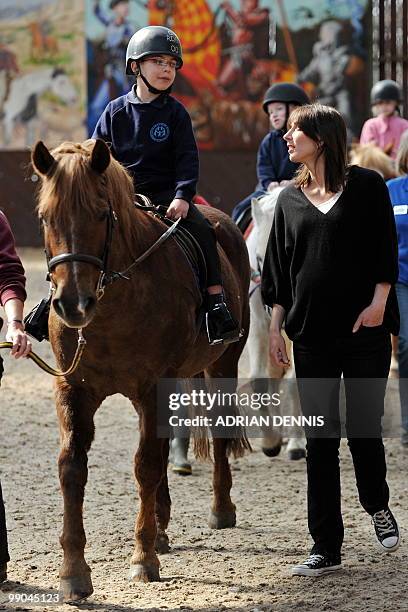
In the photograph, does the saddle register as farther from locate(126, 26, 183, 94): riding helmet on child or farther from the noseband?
the noseband

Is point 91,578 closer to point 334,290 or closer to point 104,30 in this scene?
point 334,290

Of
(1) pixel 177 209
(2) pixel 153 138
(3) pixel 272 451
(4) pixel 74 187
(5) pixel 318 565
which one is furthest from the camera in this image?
(3) pixel 272 451

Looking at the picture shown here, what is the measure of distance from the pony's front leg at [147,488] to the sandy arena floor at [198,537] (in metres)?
0.08

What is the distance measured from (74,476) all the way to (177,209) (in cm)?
141

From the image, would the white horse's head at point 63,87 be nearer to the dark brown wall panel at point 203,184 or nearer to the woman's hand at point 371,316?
the dark brown wall panel at point 203,184

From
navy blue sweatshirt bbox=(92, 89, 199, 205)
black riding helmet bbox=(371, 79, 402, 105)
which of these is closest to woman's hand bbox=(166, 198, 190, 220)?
navy blue sweatshirt bbox=(92, 89, 199, 205)

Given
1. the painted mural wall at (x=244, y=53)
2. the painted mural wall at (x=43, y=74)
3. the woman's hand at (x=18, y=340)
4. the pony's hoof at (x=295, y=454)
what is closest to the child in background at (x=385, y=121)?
the pony's hoof at (x=295, y=454)

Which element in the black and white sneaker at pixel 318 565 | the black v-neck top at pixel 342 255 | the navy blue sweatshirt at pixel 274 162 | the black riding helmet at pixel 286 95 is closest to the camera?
the black v-neck top at pixel 342 255

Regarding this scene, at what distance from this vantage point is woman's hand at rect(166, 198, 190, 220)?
17.7 ft

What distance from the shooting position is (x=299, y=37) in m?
20.4

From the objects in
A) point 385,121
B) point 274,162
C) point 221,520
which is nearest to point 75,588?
point 221,520

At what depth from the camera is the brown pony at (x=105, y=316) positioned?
4316 millimetres

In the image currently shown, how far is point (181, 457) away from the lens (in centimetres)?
720

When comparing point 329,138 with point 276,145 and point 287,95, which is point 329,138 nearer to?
point 287,95
